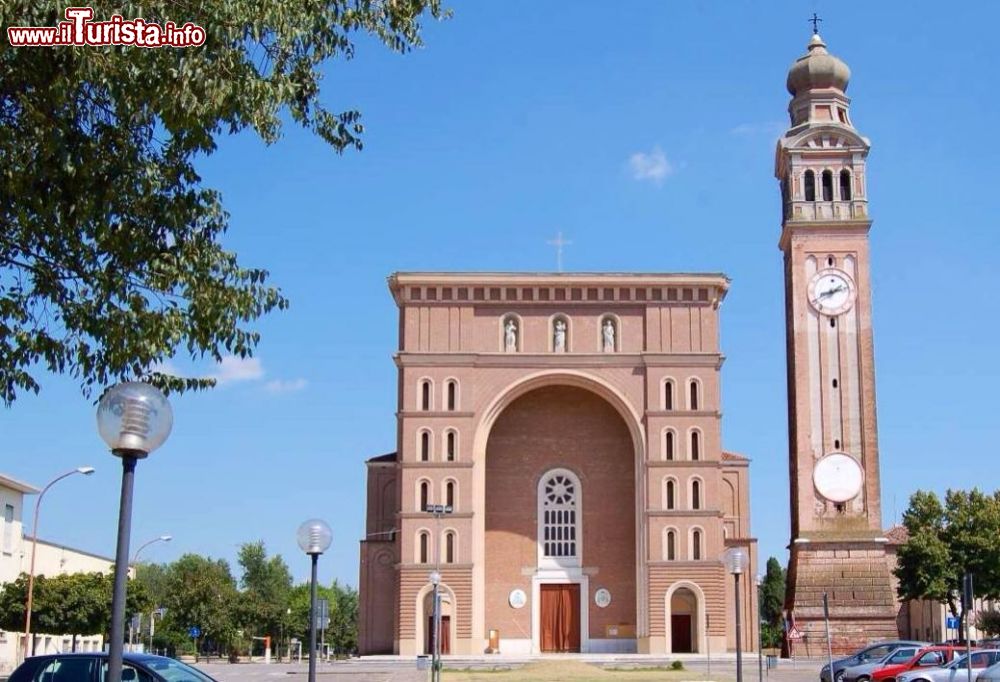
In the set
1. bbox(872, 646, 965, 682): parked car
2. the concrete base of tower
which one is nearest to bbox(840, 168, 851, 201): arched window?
the concrete base of tower

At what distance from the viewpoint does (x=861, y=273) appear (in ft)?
186

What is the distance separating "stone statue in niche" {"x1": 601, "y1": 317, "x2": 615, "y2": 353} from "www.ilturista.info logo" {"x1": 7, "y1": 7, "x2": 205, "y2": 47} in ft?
161

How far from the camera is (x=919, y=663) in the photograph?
3259 cm

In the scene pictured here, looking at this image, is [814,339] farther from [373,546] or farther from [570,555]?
[373,546]

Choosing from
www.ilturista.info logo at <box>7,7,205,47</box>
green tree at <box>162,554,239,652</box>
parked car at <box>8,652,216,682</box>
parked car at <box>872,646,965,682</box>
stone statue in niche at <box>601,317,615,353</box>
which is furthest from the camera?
green tree at <box>162,554,239,652</box>

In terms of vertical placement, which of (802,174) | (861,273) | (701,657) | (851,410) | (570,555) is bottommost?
(701,657)

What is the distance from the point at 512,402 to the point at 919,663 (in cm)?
2942

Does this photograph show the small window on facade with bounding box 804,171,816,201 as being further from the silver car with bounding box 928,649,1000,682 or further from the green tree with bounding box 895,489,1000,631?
the silver car with bounding box 928,649,1000,682

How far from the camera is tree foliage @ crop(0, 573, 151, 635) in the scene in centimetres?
4941

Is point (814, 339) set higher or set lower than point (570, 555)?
higher

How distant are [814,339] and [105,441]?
49.8m

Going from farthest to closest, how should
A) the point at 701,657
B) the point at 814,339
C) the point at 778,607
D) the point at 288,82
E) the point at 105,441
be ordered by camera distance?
1. the point at 778,607
2. the point at 814,339
3. the point at 701,657
4. the point at 288,82
5. the point at 105,441

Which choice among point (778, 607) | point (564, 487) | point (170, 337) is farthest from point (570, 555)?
point (170, 337)

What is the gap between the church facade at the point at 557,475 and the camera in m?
56.2
